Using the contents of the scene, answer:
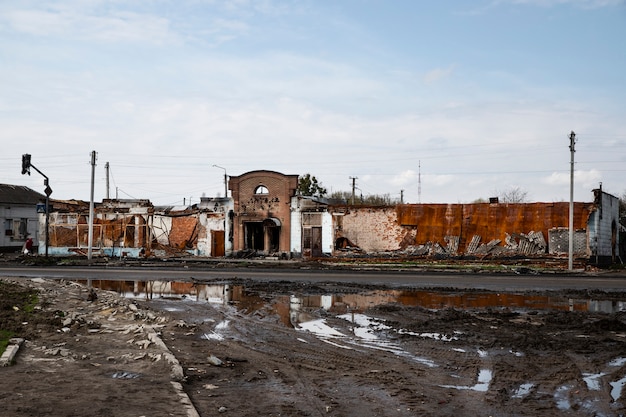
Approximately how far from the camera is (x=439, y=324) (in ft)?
47.4

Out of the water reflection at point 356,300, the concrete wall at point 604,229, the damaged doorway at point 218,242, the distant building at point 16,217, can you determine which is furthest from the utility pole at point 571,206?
the distant building at point 16,217

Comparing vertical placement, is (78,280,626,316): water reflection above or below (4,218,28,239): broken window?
below

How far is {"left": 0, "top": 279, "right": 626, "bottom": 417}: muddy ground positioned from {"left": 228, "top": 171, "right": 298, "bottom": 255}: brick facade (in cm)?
2938

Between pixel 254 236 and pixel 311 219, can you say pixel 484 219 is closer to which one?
pixel 311 219

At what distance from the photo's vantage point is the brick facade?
47.9 meters

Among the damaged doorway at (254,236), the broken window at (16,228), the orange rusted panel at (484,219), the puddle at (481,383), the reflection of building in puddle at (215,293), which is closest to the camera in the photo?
the puddle at (481,383)

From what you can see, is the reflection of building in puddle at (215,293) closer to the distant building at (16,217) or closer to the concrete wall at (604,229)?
the concrete wall at (604,229)

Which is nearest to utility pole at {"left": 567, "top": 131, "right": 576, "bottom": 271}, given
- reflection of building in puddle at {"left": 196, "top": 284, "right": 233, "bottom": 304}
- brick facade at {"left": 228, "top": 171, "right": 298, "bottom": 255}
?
brick facade at {"left": 228, "top": 171, "right": 298, "bottom": 255}

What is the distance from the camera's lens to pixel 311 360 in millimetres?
10398

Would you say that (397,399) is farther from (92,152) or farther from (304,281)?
(92,152)

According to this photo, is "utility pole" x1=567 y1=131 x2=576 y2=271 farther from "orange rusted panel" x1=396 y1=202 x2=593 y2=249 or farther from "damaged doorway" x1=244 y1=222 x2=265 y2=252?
"damaged doorway" x1=244 y1=222 x2=265 y2=252

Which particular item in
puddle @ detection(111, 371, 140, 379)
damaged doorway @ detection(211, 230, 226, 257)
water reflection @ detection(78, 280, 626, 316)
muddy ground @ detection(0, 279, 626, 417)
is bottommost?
water reflection @ detection(78, 280, 626, 316)

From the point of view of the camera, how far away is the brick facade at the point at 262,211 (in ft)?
157

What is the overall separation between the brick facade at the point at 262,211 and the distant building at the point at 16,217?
22.0m
